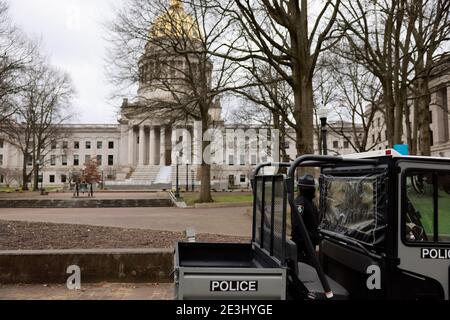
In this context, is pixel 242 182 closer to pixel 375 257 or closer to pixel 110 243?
pixel 110 243

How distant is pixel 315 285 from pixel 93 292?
15.6 ft

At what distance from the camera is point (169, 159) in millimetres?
93062

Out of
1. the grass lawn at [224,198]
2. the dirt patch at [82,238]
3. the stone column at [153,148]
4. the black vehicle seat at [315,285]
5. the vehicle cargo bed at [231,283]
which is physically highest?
the stone column at [153,148]

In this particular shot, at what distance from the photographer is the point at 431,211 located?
3.78m

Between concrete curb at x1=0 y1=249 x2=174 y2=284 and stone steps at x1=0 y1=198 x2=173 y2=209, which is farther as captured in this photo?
stone steps at x1=0 y1=198 x2=173 y2=209

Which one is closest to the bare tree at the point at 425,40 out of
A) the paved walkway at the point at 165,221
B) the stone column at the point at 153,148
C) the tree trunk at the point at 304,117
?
the tree trunk at the point at 304,117

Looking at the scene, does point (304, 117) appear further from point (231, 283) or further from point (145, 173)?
point (145, 173)

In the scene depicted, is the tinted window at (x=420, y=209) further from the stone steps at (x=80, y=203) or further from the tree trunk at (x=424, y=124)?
the stone steps at (x=80, y=203)

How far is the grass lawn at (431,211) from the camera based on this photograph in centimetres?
379

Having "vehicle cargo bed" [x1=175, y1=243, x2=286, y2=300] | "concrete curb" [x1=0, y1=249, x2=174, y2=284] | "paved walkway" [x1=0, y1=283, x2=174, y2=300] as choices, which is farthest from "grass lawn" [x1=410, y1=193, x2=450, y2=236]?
"concrete curb" [x1=0, y1=249, x2=174, y2=284]

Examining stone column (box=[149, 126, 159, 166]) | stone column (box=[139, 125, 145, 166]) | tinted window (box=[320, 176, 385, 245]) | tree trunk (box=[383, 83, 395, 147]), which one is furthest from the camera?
stone column (box=[139, 125, 145, 166])

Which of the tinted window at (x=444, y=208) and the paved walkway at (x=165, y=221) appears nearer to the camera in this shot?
the tinted window at (x=444, y=208)

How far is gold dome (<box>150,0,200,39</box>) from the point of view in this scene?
2325cm

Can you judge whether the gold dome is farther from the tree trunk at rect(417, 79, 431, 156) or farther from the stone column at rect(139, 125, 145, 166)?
the stone column at rect(139, 125, 145, 166)
